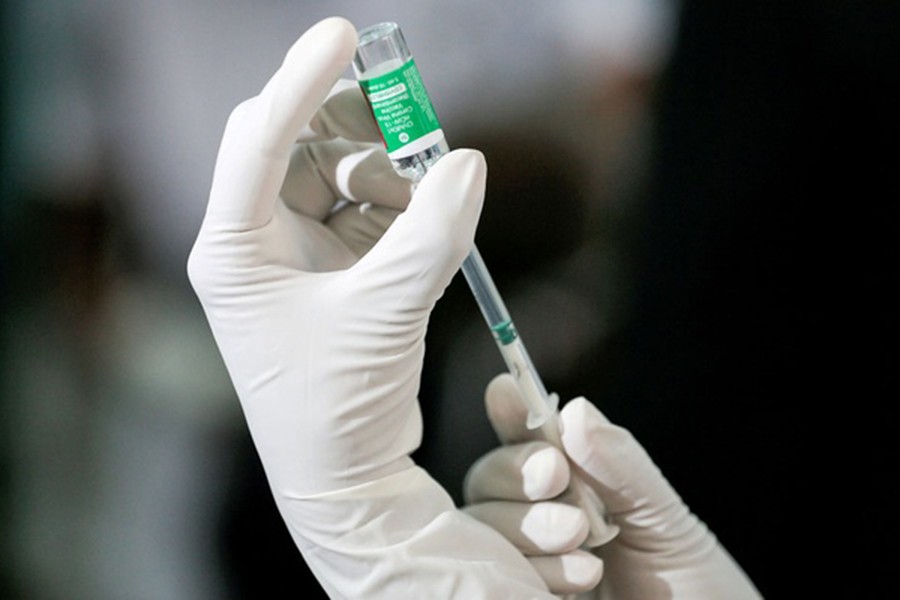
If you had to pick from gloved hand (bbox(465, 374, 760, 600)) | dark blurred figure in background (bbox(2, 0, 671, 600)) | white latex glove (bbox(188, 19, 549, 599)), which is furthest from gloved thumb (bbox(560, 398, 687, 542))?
dark blurred figure in background (bbox(2, 0, 671, 600))

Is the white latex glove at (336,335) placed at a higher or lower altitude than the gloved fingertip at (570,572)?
higher

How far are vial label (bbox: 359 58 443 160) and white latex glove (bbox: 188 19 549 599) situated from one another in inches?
1.5

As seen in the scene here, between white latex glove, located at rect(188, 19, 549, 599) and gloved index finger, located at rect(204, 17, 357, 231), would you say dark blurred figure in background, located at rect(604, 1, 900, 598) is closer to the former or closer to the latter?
white latex glove, located at rect(188, 19, 549, 599)

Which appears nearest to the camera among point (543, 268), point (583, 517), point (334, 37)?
point (334, 37)

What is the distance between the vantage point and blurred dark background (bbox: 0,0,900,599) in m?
0.90

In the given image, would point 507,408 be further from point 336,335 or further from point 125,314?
point 125,314

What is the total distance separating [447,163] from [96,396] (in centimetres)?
48

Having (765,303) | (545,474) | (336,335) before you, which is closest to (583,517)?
(545,474)

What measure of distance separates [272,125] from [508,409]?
421 mm

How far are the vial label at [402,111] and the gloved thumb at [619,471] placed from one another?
1.01 ft

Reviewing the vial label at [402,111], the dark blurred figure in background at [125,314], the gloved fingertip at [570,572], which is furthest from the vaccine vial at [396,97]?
the gloved fingertip at [570,572]

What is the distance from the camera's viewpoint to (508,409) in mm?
939

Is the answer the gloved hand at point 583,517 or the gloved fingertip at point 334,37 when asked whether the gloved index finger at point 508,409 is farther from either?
the gloved fingertip at point 334,37

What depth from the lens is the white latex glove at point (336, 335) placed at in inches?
27.0
